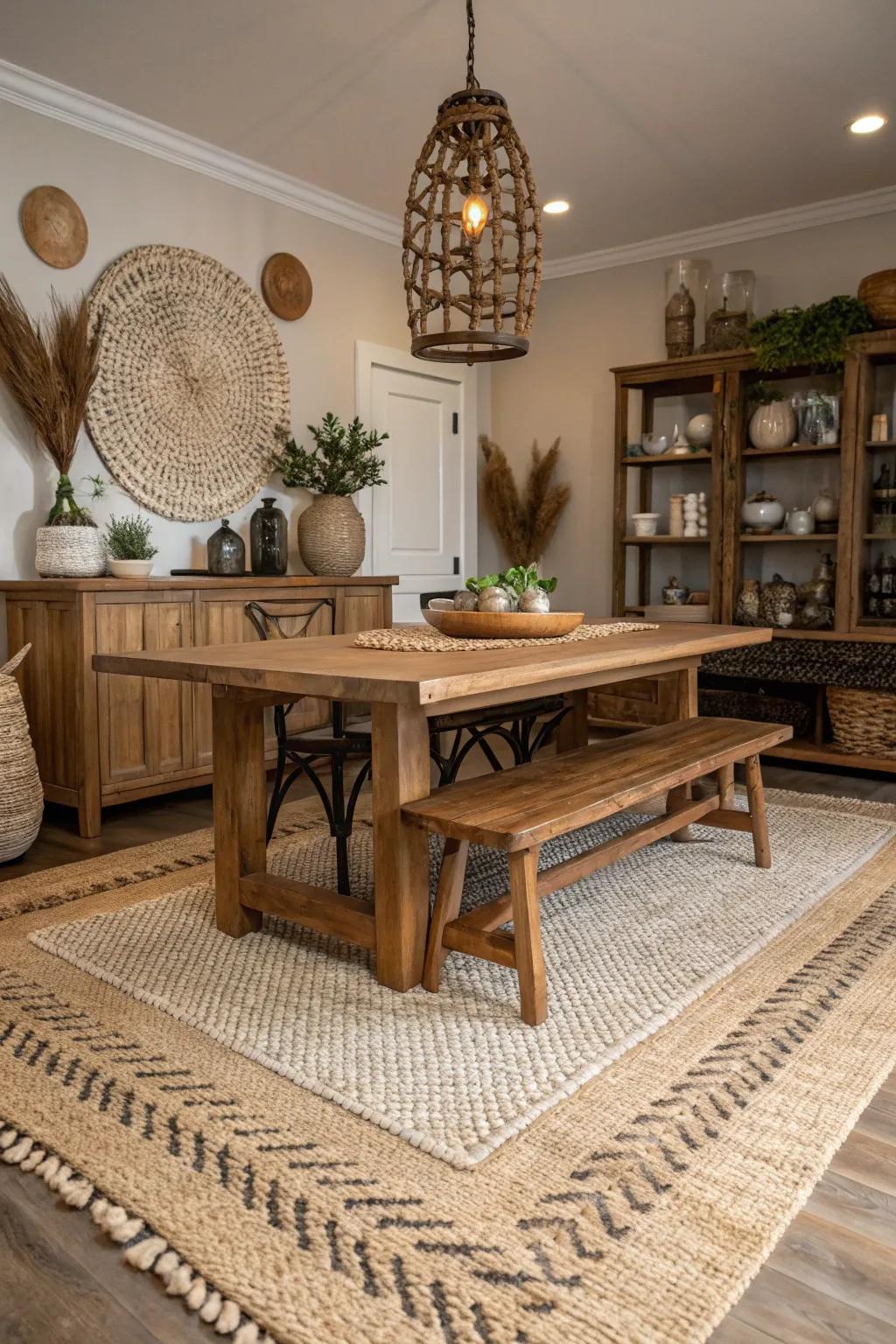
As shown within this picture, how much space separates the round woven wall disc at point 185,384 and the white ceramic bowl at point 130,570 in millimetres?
539

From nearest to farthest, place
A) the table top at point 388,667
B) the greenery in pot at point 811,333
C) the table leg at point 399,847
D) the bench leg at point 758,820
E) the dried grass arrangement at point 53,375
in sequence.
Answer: the table top at point 388,667
the table leg at point 399,847
the bench leg at point 758,820
the dried grass arrangement at point 53,375
the greenery in pot at point 811,333

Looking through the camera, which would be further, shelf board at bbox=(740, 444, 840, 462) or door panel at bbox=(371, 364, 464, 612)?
door panel at bbox=(371, 364, 464, 612)

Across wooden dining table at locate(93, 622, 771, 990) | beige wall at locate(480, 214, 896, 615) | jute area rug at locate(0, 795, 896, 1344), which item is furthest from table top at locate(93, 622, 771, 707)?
beige wall at locate(480, 214, 896, 615)

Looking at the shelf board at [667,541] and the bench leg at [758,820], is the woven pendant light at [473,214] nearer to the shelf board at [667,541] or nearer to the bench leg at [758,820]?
the bench leg at [758,820]

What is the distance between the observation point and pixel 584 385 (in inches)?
220

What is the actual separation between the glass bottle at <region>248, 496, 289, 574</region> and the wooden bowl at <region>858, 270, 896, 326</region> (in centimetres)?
270

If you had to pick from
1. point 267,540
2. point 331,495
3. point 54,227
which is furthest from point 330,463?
point 54,227

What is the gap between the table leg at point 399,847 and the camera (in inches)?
76.0

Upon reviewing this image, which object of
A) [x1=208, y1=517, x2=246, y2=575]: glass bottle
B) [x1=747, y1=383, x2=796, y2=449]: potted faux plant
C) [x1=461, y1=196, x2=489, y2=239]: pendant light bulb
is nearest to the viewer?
[x1=461, y1=196, x2=489, y2=239]: pendant light bulb

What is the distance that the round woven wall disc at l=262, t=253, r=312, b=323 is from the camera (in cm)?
438

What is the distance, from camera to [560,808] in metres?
1.93

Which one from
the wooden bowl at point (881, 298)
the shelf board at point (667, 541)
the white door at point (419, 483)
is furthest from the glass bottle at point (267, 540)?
the wooden bowl at point (881, 298)

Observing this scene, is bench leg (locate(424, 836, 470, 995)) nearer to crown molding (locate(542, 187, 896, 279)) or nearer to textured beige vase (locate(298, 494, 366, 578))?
textured beige vase (locate(298, 494, 366, 578))

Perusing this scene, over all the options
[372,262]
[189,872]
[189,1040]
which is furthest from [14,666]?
[372,262]
